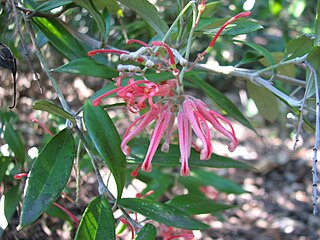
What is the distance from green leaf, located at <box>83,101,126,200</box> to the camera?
0.78m

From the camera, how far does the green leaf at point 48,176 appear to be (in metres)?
0.76

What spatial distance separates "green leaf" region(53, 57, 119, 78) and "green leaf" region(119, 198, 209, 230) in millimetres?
237

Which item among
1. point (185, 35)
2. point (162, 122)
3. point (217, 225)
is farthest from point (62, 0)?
point (217, 225)

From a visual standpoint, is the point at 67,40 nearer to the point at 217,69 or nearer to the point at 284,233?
the point at 217,69

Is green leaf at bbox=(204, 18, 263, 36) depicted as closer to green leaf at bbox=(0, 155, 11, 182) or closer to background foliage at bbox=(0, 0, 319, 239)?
background foliage at bbox=(0, 0, 319, 239)

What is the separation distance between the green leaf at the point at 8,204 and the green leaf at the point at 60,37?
33 cm

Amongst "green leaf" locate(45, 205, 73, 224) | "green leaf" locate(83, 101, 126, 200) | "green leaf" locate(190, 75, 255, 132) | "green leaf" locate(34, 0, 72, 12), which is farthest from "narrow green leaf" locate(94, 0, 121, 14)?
"green leaf" locate(45, 205, 73, 224)

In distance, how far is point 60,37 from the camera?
1.11 metres

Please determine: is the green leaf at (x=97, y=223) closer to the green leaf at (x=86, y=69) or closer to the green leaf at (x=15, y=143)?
the green leaf at (x=86, y=69)

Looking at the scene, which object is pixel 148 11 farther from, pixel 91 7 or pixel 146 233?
pixel 146 233

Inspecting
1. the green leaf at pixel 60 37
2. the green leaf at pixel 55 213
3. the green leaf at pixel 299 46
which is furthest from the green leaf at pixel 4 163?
the green leaf at pixel 299 46

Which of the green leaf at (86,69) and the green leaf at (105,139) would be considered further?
the green leaf at (86,69)

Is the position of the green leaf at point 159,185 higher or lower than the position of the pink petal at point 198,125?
lower

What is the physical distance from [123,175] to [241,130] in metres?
2.26
